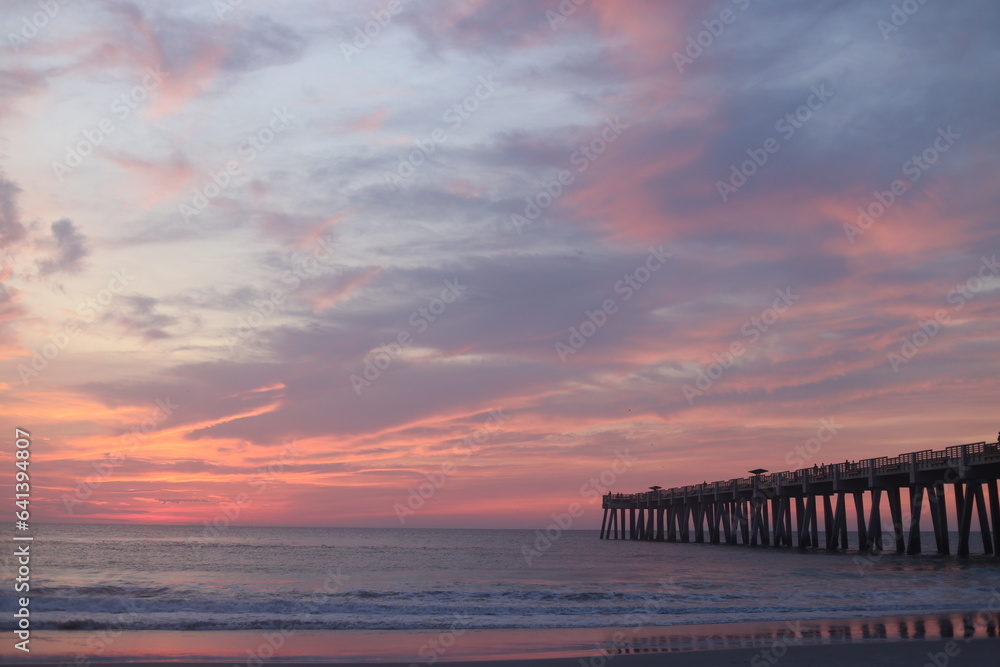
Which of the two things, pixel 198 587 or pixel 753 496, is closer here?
pixel 198 587

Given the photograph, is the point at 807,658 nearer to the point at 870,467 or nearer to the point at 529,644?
the point at 529,644

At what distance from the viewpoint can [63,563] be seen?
43.4 metres

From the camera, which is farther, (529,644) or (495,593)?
(495,593)

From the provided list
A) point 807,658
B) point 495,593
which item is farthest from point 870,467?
point 807,658

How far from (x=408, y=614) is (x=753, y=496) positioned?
132 ft

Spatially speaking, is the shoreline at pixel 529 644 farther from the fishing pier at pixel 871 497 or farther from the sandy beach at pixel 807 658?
the fishing pier at pixel 871 497

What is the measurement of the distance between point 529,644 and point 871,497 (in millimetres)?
35302

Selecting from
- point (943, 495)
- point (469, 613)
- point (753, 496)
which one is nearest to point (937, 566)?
point (943, 495)

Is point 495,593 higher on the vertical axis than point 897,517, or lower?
lower

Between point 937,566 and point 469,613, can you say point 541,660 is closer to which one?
point 469,613

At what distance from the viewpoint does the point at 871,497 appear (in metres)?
45.2

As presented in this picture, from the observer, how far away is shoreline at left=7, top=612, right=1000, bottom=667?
48.9 ft

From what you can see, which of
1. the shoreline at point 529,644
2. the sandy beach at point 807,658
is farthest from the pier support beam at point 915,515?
the sandy beach at point 807,658

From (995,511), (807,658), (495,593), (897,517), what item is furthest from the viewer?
(897,517)
